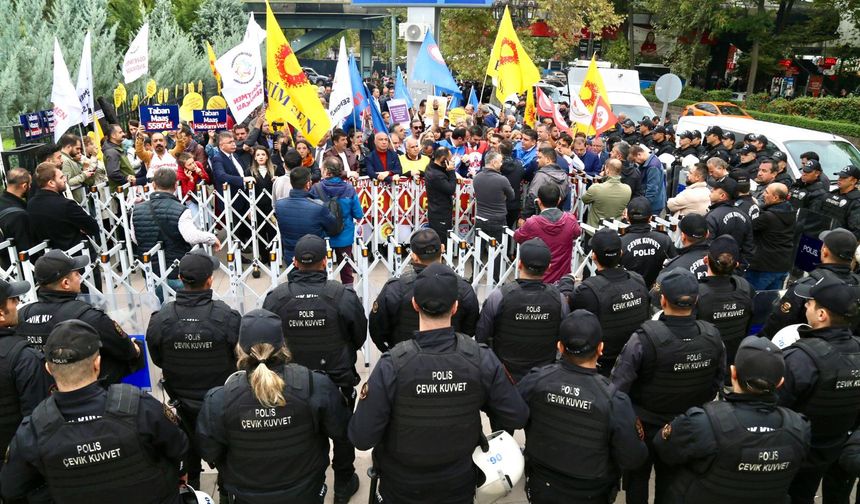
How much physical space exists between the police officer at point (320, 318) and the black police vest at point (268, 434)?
3.42ft

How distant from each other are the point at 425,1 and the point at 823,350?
1973 centimetres

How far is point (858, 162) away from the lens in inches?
514

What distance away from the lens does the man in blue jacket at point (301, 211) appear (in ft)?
22.5

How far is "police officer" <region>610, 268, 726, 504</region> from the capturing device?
421cm

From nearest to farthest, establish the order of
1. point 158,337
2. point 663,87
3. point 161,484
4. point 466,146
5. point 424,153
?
point 161,484, point 158,337, point 424,153, point 466,146, point 663,87

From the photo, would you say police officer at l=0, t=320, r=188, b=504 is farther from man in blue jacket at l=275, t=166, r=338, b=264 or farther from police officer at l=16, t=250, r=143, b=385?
man in blue jacket at l=275, t=166, r=338, b=264

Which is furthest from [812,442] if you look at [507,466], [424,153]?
[424,153]

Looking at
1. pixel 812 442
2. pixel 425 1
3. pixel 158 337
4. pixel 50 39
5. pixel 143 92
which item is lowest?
pixel 812 442

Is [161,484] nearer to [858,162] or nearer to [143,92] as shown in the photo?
[858,162]

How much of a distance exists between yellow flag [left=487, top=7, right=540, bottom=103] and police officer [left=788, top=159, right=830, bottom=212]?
5.44 metres

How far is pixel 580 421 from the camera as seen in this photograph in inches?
142

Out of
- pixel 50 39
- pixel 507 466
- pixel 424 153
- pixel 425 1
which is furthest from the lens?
pixel 425 1

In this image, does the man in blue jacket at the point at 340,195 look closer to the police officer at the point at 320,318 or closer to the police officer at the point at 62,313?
the police officer at the point at 320,318

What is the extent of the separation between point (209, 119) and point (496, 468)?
11209 mm
